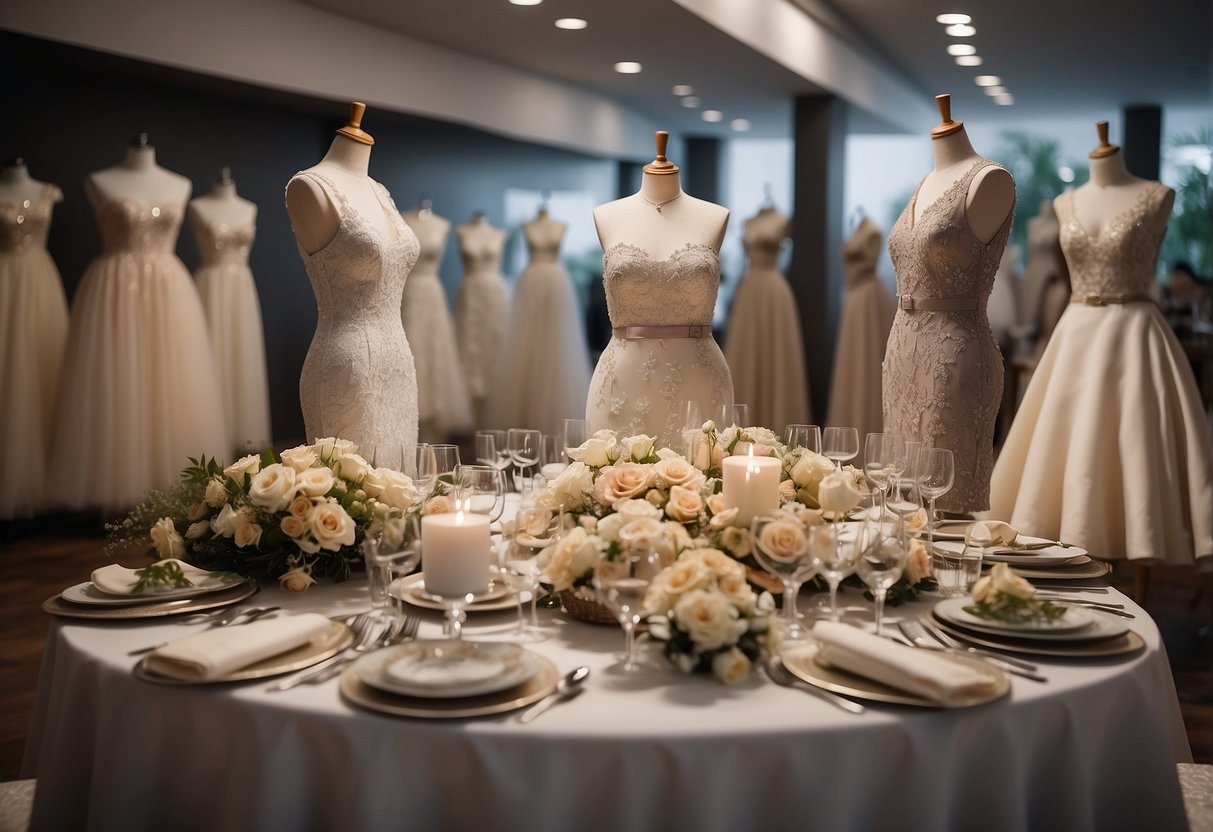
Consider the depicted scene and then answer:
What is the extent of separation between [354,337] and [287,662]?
1.88m

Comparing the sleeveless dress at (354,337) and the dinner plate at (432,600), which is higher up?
the sleeveless dress at (354,337)

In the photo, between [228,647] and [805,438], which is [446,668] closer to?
[228,647]

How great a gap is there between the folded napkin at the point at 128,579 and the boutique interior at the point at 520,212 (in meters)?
0.50

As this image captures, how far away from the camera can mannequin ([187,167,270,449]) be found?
21.5 ft

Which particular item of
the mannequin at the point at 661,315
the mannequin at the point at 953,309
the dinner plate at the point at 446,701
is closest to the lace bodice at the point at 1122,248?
the mannequin at the point at 953,309

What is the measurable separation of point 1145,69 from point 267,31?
6.65 m

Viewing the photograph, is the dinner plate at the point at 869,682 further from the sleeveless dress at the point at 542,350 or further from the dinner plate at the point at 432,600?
the sleeveless dress at the point at 542,350

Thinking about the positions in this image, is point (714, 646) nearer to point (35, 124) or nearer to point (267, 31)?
point (267, 31)

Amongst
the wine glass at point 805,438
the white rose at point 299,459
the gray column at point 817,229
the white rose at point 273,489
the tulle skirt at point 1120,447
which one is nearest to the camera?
the white rose at point 273,489

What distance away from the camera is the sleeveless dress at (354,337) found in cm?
325

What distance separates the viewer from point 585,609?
1780 millimetres

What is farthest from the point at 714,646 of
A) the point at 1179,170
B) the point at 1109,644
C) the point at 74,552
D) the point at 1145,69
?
the point at 1179,170

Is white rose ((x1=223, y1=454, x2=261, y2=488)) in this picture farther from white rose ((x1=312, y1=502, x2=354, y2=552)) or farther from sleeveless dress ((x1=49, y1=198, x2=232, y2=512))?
sleeveless dress ((x1=49, y1=198, x2=232, y2=512))

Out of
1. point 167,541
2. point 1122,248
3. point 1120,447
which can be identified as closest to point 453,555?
point 167,541
